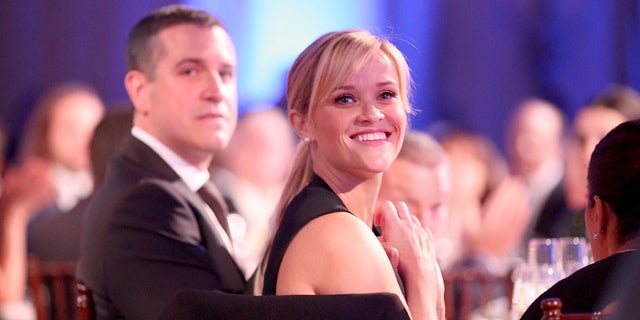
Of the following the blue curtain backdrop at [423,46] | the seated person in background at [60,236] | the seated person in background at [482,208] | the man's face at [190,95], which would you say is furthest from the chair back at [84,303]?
the blue curtain backdrop at [423,46]

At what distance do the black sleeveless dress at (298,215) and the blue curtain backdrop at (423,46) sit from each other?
Answer: 5.20 m

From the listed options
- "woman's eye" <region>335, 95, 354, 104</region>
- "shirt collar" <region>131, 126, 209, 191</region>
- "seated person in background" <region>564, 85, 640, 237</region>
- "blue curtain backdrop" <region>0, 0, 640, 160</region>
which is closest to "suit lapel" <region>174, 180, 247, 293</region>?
"shirt collar" <region>131, 126, 209, 191</region>

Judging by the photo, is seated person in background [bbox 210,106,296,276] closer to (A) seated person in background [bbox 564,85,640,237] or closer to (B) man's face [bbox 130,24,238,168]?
(A) seated person in background [bbox 564,85,640,237]

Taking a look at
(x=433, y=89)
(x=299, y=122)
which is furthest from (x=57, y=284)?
(x=433, y=89)

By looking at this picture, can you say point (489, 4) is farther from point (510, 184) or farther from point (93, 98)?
point (93, 98)

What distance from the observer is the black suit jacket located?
2.77 m

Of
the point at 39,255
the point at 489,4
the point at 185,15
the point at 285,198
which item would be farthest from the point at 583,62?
the point at 285,198

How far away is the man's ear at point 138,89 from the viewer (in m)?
3.27

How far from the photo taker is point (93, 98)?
664 cm

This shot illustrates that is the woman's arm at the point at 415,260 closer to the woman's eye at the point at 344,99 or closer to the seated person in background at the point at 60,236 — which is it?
the woman's eye at the point at 344,99

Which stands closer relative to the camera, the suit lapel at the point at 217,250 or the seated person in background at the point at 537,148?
the suit lapel at the point at 217,250

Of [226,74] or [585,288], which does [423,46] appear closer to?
[226,74]

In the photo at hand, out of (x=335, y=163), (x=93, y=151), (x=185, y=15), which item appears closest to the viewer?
(x=335, y=163)

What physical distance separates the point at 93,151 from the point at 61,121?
2.43 meters
